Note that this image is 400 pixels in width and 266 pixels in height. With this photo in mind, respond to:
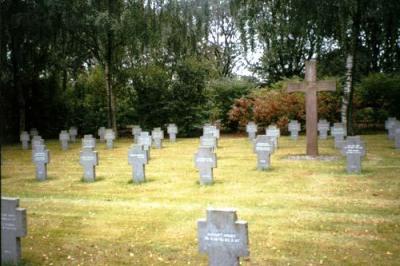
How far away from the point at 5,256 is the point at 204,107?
21.7 metres

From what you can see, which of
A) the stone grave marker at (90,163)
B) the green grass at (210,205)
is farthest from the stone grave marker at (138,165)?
the stone grave marker at (90,163)

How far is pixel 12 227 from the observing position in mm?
5750

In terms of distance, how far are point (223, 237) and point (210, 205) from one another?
158 inches

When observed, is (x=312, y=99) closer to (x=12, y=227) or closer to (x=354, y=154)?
(x=354, y=154)

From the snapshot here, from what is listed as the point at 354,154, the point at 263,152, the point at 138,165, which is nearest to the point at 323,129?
the point at 263,152

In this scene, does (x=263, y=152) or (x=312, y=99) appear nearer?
(x=263, y=152)

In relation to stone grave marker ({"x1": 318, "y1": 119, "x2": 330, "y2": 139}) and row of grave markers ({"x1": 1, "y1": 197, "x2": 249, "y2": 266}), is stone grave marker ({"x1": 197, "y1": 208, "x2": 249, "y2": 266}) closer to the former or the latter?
row of grave markers ({"x1": 1, "y1": 197, "x2": 249, "y2": 266})

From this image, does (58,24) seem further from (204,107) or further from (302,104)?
(302,104)

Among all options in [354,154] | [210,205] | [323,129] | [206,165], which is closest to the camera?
[210,205]

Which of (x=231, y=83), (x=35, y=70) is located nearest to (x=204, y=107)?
(x=231, y=83)

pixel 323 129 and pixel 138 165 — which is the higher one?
pixel 323 129

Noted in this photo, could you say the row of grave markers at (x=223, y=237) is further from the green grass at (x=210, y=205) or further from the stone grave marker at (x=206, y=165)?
the stone grave marker at (x=206, y=165)

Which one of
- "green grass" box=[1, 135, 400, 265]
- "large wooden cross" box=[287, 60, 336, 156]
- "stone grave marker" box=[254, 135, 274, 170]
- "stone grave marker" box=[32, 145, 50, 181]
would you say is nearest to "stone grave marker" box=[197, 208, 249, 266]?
"green grass" box=[1, 135, 400, 265]

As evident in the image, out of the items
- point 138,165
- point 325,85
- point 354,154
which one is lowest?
point 138,165
